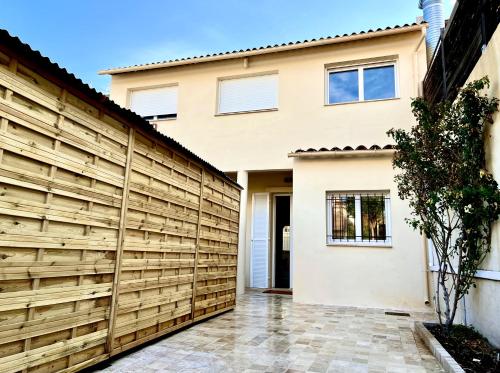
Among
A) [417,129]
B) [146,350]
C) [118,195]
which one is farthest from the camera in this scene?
[417,129]

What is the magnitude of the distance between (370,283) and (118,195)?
6.33m

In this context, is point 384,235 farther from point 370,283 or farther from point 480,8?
point 480,8

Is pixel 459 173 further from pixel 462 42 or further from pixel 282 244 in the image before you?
pixel 282 244

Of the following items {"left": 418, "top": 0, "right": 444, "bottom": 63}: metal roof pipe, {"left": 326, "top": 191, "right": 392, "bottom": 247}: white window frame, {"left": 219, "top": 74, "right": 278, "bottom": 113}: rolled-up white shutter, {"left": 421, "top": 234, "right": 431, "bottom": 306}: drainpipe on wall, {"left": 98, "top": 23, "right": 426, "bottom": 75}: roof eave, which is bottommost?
{"left": 421, "top": 234, "right": 431, "bottom": 306}: drainpipe on wall

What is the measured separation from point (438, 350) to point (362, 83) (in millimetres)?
7590

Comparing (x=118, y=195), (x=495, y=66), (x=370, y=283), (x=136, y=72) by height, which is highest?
(x=136, y=72)

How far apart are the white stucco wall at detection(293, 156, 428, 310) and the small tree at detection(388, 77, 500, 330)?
2.95 metres

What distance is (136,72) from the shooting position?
1223 cm

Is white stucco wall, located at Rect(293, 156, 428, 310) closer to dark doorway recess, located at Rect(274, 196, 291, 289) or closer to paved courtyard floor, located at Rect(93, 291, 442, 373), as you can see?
paved courtyard floor, located at Rect(93, 291, 442, 373)

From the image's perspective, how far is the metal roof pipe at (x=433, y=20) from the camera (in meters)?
10.1

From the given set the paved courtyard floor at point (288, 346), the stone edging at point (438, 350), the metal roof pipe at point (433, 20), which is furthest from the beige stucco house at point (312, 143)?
the stone edging at point (438, 350)

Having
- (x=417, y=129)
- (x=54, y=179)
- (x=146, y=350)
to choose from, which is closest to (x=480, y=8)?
(x=417, y=129)

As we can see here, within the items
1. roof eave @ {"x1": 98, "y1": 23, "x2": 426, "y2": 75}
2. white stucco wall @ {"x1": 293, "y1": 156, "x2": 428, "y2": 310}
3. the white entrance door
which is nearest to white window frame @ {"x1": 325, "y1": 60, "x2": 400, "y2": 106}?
roof eave @ {"x1": 98, "y1": 23, "x2": 426, "y2": 75}

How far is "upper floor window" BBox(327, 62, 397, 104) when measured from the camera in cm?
1001
